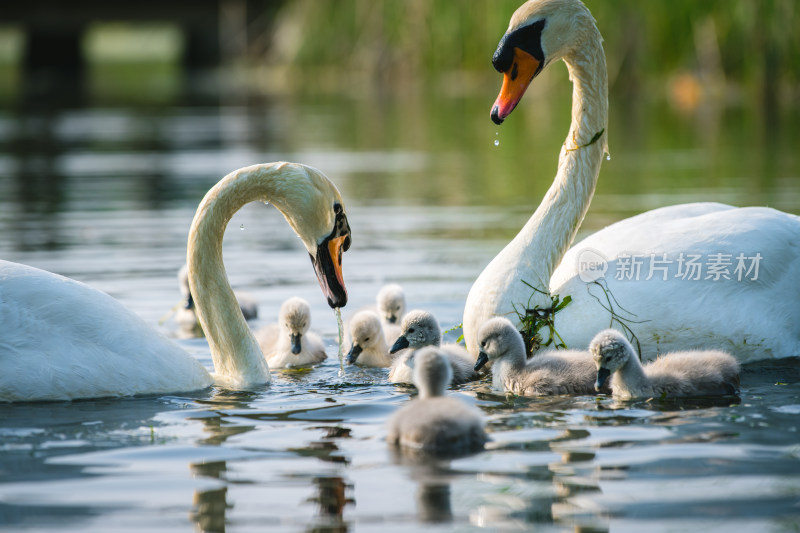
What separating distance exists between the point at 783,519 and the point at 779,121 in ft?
68.9

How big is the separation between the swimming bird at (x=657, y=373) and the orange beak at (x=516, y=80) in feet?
5.50

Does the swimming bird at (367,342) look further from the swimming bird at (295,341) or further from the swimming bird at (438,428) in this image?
the swimming bird at (438,428)

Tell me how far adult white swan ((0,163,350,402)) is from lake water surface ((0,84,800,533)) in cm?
16

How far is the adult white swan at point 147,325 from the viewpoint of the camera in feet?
20.9

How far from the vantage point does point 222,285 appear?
7.21m

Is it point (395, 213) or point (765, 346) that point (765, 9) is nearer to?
point (395, 213)

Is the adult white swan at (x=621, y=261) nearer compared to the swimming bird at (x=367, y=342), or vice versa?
the adult white swan at (x=621, y=261)

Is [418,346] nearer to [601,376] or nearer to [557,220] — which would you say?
[557,220]

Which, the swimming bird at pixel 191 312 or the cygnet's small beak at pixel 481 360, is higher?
the swimming bird at pixel 191 312

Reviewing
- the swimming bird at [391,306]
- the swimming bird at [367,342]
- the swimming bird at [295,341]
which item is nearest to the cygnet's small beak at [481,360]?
the swimming bird at [367,342]

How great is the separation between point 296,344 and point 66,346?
1.81 meters

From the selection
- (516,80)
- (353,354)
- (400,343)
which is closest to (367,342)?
(353,354)

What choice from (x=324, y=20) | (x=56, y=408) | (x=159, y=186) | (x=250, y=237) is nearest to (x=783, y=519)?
(x=56, y=408)

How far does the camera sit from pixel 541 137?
79.4 feet
